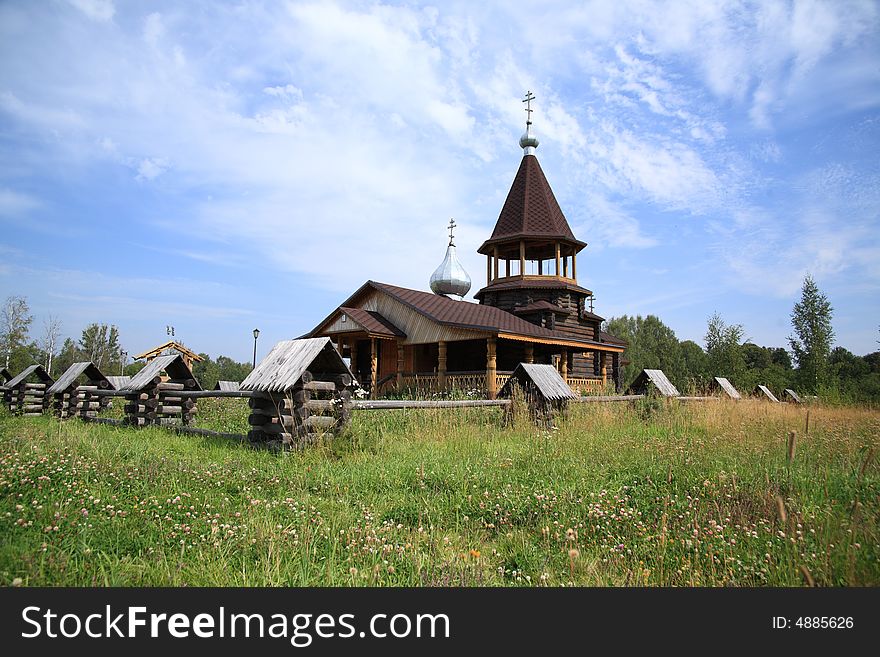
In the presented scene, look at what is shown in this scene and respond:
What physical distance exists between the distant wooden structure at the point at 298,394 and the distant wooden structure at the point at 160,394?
3540 mm

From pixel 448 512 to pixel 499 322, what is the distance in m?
16.1

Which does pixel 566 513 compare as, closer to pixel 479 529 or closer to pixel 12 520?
pixel 479 529

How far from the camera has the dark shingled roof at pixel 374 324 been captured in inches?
798

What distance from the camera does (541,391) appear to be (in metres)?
8.56

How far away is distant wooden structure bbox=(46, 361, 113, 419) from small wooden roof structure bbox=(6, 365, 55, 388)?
1296 mm

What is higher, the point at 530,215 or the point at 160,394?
the point at 530,215

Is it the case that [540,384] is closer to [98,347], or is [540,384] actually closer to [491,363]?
[491,363]

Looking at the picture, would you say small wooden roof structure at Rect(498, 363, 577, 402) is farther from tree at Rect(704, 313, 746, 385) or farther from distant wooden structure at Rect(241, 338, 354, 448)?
tree at Rect(704, 313, 746, 385)

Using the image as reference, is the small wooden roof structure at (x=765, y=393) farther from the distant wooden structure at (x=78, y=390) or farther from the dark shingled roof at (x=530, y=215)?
the distant wooden structure at (x=78, y=390)

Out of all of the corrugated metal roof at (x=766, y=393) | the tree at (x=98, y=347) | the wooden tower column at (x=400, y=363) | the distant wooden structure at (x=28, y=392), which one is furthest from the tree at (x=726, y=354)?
the tree at (x=98, y=347)

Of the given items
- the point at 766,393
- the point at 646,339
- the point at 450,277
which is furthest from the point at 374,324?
the point at 646,339

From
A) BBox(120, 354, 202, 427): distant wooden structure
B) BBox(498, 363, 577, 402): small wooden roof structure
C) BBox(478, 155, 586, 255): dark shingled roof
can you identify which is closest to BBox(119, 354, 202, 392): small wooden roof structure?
BBox(120, 354, 202, 427): distant wooden structure
